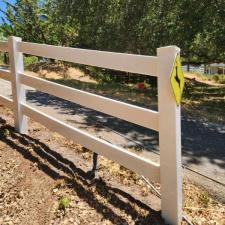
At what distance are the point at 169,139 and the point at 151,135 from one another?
330cm

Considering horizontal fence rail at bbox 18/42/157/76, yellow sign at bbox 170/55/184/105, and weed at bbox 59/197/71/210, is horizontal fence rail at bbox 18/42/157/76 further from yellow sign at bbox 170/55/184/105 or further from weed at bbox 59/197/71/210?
weed at bbox 59/197/71/210

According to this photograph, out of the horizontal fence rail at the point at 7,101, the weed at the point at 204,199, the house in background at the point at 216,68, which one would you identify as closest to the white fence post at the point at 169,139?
the weed at the point at 204,199

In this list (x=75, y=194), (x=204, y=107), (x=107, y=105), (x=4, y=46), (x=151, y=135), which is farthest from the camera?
(x=204, y=107)

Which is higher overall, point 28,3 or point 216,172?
point 28,3

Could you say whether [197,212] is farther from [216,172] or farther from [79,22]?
[79,22]

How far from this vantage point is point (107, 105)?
154 inches

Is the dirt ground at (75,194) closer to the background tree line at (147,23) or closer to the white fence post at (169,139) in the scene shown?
the white fence post at (169,139)

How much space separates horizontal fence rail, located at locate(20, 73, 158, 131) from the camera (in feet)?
11.2

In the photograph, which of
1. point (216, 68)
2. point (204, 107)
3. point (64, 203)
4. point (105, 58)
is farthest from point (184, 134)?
point (216, 68)

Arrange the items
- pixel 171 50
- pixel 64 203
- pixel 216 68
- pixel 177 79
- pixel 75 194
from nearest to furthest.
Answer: pixel 171 50
pixel 177 79
pixel 64 203
pixel 75 194
pixel 216 68

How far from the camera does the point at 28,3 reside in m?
21.4

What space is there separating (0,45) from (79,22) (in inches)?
411

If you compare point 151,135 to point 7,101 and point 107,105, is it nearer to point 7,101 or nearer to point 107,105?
point 7,101

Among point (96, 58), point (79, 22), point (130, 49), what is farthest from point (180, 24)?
point (96, 58)
